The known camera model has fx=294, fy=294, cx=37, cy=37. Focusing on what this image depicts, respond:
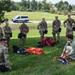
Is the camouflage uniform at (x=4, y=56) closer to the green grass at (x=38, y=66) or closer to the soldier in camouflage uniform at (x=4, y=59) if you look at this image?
the soldier in camouflage uniform at (x=4, y=59)

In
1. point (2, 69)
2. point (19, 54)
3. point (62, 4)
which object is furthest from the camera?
point (62, 4)

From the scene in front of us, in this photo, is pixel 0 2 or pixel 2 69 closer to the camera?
pixel 2 69

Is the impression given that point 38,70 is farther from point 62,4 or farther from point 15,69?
point 62,4

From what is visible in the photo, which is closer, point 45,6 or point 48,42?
point 48,42

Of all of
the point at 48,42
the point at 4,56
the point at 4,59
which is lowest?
the point at 48,42

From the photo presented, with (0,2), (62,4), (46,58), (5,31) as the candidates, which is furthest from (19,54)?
(62,4)

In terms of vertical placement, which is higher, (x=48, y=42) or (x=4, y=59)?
(x=4, y=59)

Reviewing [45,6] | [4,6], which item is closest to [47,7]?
[45,6]

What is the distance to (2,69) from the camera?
37.2 ft

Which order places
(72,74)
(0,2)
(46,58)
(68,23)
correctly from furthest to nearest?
(0,2) → (68,23) → (46,58) → (72,74)

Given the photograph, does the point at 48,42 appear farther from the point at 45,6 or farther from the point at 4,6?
the point at 45,6

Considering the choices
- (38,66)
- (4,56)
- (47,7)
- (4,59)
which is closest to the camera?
(4,56)

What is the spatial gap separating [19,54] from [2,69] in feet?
14.1

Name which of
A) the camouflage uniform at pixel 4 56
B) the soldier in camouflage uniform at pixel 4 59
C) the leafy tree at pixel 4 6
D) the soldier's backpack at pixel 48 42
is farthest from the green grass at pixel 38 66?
the leafy tree at pixel 4 6
